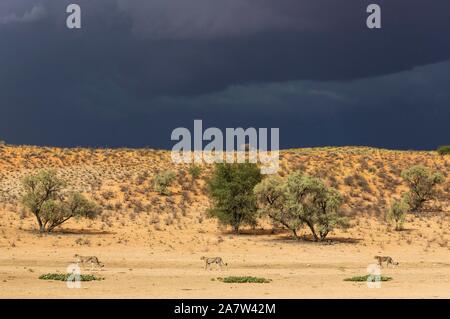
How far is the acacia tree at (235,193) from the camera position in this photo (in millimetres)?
38562

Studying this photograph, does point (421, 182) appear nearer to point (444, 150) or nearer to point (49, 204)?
point (49, 204)

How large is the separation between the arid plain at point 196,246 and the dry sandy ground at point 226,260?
0.14 ft

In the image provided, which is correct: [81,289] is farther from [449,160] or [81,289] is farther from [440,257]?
[449,160]

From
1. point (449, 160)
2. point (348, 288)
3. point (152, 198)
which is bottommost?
point (348, 288)

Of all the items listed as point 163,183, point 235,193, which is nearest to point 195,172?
point 163,183

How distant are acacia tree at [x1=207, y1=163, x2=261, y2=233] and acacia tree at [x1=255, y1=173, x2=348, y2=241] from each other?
2201 millimetres

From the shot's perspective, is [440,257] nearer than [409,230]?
Yes

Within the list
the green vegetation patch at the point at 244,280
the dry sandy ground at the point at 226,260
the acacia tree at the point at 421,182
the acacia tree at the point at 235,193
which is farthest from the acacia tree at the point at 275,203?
the acacia tree at the point at 421,182

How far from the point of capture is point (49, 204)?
35969 millimetres

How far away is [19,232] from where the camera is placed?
35.0 meters

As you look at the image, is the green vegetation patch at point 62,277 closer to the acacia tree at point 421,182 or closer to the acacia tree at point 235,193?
the acacia tree at point 235,193
